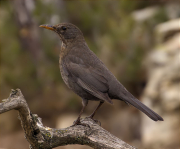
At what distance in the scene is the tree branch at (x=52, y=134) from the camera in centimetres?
292

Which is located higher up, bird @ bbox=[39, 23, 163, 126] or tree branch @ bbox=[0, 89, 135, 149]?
bird @ bbox=[39, 23, 163, 126]

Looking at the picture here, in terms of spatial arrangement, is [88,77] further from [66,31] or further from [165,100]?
[165,100]

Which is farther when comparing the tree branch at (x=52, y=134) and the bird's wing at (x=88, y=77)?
the bird's wing at (x=88, y=77)

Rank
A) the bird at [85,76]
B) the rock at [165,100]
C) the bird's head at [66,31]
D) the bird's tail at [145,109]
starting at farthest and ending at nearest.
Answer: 1. the rock at [165,100]
2. the bird's head at [66,31]
3. the bird at [85,76]
4. the bird's tail at [145,109]

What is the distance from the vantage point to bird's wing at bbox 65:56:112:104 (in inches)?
157

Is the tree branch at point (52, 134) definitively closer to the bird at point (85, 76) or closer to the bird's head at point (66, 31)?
the bird at point (85, 76)

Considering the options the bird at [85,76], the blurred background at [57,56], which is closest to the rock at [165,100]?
the blurred background at [57,56]

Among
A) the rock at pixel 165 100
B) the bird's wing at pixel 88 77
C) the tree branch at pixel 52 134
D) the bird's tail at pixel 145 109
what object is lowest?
the tree branch at pixel 52 134

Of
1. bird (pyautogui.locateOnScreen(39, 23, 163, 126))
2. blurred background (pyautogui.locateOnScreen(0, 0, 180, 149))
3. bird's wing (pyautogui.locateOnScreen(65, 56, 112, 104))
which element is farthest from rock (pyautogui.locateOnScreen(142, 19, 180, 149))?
bird's wing (pyautogui.locateOnScreen(65, 56, 112, 104))

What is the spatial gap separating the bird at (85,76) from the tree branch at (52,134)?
0.99ft

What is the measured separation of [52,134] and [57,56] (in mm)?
6286

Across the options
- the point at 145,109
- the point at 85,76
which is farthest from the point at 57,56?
the point at 145,109

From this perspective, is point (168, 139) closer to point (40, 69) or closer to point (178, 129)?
point (178, 129)

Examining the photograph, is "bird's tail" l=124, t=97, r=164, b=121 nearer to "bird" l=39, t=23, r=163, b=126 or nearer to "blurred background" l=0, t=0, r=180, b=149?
"bird" l=39, t=23, r=163, b=126
